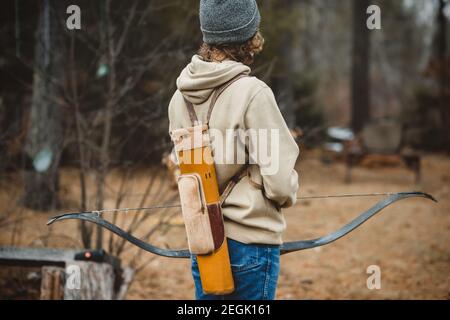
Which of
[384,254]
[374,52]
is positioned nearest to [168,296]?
[384,254]

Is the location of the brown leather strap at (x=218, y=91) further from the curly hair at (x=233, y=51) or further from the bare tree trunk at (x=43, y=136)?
the bare tree trunk at (x=43, y=136)

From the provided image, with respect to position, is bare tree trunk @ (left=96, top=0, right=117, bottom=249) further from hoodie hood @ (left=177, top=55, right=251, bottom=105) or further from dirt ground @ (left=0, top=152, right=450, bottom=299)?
hoodie hood @ (left=177, top=55, right=251, bottom=105)

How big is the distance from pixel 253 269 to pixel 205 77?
815 millimetres

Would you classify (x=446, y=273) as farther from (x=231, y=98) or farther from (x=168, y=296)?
(x=231, y=98)

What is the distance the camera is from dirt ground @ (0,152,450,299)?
5.07 m

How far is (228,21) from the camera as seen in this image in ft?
7.45

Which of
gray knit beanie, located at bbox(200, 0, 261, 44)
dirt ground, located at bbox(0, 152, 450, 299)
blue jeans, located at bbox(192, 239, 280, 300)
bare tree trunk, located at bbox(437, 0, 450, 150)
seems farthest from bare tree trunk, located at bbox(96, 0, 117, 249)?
bare tree trunk, located at bbox(437, 0, 450, 150)

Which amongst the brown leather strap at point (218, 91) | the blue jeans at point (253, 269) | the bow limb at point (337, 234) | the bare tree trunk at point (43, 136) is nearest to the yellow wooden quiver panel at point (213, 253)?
the blue jeans at point (253, 269)

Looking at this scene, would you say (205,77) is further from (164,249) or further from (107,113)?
(107,113)

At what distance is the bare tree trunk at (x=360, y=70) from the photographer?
1563 centimetres

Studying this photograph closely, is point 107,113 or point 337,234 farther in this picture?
point 107,113

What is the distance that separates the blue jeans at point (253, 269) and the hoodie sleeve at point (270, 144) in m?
0.24

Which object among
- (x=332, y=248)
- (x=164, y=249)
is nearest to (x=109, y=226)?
(x=164, y=249)
